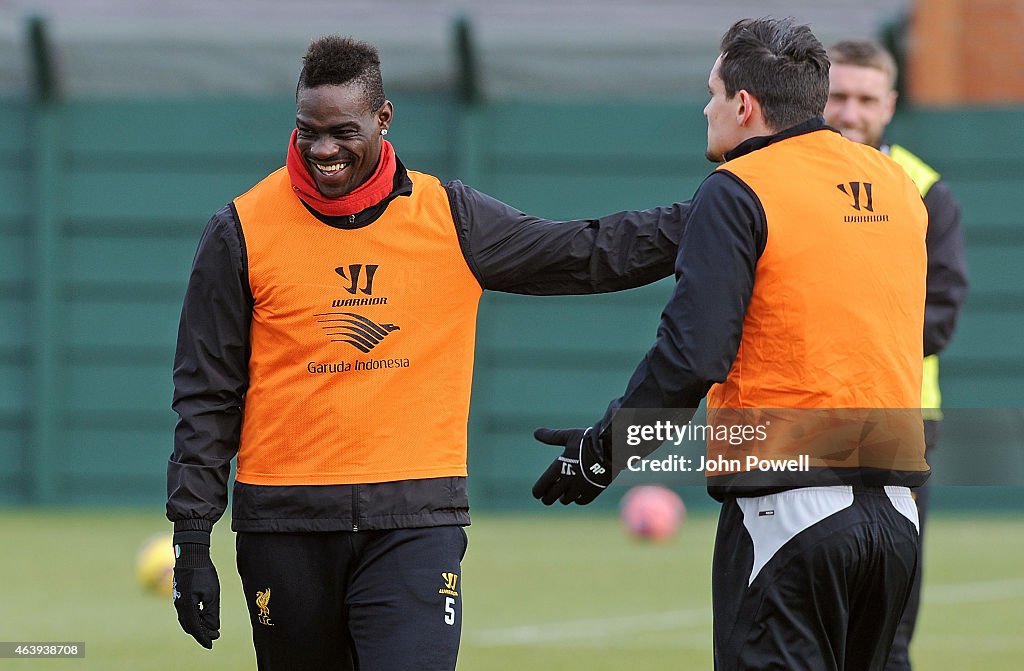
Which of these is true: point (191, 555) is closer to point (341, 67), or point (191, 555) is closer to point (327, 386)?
point (327, 386)

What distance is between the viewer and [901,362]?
13.3 ft

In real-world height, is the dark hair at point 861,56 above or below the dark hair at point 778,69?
above

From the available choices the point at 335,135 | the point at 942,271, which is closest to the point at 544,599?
the point at 942,271

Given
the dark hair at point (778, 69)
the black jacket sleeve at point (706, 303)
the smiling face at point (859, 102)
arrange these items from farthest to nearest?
the smiling face at point (859, 102), the dark hair at point (778, 69), the black jacket sleeve at point (706, 303)

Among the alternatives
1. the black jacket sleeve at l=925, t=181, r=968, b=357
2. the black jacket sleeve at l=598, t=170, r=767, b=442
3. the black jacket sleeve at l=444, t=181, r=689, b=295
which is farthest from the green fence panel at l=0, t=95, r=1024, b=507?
the black jacket sleeve at l=598, t=170, r=767, b=442

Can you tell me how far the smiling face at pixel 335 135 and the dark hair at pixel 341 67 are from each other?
0.02 m

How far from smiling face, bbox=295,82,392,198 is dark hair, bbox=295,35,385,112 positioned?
0.02m

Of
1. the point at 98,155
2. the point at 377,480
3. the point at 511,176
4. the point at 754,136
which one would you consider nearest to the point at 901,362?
the point at 754,136

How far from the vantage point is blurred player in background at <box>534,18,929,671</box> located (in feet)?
12.8

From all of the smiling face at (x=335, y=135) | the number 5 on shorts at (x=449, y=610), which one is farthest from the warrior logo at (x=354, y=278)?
the number 5 on shorts at (x=449, y=610)

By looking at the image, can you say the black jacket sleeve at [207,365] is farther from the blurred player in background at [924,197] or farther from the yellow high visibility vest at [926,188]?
the yellow high visibility vest at [926,188]

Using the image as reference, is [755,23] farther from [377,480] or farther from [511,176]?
[511,176]

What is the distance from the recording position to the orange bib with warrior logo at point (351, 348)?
448cm

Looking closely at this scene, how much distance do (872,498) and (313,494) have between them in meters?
1.45
